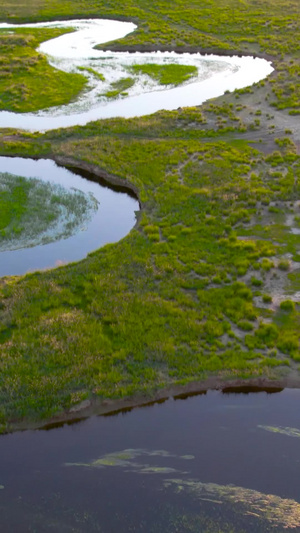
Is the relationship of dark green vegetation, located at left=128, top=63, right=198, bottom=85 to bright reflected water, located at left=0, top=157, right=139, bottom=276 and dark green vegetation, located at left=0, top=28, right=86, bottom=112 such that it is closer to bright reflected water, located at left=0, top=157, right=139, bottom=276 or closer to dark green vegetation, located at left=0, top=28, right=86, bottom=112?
dark green vegetation, located at left=0, top=28, right=86, bottom=112

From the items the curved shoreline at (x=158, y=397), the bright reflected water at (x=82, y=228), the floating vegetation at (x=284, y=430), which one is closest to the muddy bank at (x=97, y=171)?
the bright reflected water at (x=82, y=228)

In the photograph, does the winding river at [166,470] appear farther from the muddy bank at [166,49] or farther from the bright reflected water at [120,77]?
the muddy bank at [166,49]

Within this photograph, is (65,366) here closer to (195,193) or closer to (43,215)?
(43,215)

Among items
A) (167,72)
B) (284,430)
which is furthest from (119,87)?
(284,430)

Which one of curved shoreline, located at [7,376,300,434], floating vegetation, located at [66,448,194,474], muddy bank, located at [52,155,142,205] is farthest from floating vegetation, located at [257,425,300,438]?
muddy bank, located at [52,155,142,205]

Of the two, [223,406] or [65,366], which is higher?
[65,366]

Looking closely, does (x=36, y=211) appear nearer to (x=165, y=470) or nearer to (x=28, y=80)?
(x=165, y=470)

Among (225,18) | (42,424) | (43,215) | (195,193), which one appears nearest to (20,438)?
(42,424)
